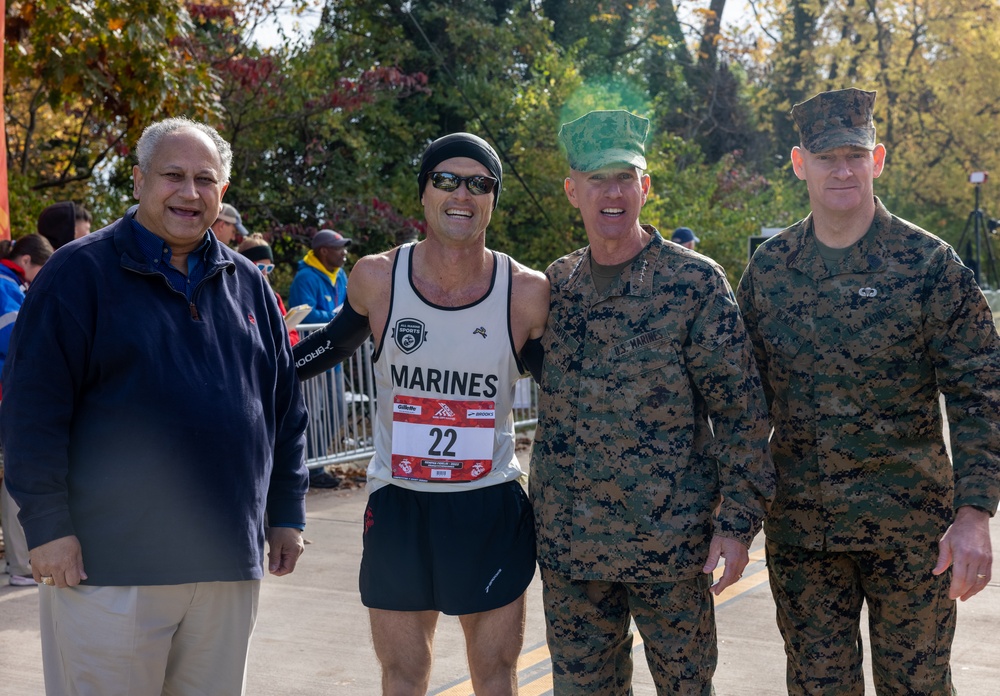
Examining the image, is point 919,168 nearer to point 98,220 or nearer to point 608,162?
point 98,220

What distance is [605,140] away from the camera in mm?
3336

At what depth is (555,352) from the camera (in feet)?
11.1

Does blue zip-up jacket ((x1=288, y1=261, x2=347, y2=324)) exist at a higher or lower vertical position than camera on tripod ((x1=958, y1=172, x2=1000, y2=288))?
lower

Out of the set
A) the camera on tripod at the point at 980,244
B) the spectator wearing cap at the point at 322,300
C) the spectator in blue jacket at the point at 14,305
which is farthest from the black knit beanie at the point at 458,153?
the camera on tripod at the point at 980,244

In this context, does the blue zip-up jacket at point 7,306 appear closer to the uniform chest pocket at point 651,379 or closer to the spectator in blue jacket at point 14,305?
the spectator in blue jacket at point 14,305

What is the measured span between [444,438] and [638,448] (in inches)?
22.8

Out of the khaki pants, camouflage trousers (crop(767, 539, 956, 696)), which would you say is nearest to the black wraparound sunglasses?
the khaki pants

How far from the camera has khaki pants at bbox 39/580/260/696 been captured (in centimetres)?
290

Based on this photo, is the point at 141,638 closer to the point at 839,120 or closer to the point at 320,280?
the point at 839,120

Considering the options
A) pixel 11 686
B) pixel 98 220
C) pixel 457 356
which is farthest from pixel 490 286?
pixel 98 220

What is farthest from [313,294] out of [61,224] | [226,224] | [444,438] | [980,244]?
[980,244]

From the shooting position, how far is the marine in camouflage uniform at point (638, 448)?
319 centimetres

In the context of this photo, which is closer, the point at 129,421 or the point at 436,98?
the point at 129,421

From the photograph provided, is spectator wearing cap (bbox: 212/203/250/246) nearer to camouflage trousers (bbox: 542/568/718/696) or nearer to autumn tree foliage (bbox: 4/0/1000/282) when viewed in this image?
autumn tree foliage (bbox: 4/0/1000/282)
